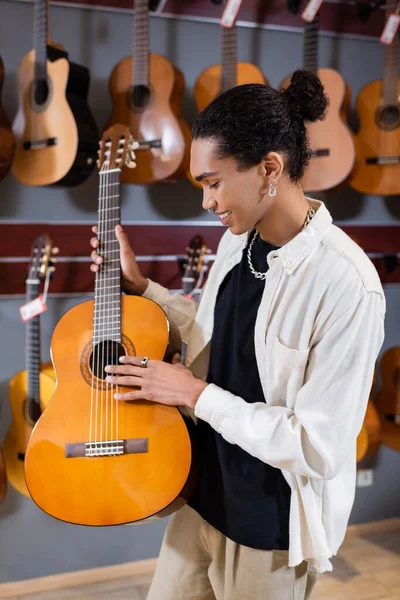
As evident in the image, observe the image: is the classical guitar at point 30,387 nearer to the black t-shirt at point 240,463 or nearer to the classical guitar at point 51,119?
the classical guitar at point 51,119

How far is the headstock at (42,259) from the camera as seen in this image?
189cm

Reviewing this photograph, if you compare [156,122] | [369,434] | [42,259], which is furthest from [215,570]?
[156,122]

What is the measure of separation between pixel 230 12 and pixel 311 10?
0.33 metres

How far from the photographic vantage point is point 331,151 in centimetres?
212

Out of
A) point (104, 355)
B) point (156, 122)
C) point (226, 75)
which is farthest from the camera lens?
point (226, 75)

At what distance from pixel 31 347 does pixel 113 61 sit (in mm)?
1051

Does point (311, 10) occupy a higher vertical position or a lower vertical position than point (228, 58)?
higher

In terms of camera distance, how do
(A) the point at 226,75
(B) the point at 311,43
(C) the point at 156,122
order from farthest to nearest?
1. (B) the point at 311,43
2. (A) the point at 226,75
3. (C) the point at 156,122

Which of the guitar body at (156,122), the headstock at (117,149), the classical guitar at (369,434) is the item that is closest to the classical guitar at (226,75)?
the guitar body at (156,122)

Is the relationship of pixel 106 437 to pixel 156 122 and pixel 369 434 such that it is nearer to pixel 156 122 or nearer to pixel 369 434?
pixel 156 122

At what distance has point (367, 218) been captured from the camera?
101 inches

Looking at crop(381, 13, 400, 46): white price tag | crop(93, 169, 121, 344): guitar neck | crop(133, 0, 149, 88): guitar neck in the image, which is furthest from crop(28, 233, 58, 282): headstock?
crop(381, 13, 400, 46): white price tag

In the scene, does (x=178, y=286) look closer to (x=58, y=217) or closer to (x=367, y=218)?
(x=58, y=217)

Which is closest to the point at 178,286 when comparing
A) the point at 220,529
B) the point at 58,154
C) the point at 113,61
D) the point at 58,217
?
the point at 58,217
